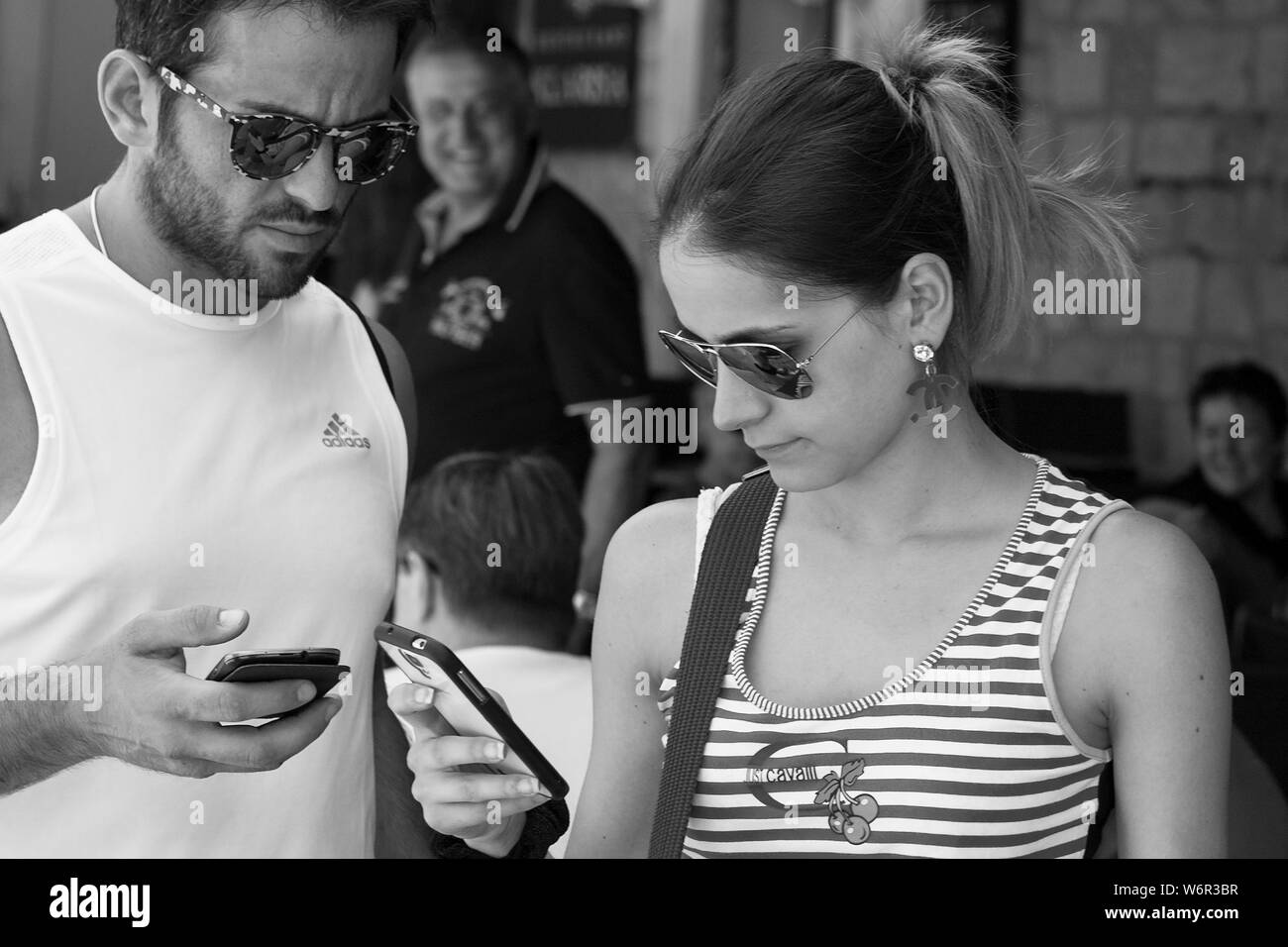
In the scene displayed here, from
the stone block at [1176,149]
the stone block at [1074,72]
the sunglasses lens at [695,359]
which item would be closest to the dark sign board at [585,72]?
the stone block at [1074,72]

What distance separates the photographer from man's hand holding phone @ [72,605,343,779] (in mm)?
1603

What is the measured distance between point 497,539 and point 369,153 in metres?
1.25

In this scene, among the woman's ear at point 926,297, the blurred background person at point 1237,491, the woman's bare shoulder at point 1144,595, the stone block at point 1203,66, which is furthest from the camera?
the stone block at point 1203,66

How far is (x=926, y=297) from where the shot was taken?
6.02ft

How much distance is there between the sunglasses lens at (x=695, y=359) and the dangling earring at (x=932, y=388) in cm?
25

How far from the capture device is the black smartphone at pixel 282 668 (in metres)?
1.63

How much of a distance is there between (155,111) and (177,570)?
1.93ft

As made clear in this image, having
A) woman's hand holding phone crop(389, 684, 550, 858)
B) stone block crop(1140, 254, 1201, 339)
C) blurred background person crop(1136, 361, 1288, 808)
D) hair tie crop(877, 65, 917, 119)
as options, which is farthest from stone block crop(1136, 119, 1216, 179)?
woman's hand holding phone crop(389, 684, 550, 858)

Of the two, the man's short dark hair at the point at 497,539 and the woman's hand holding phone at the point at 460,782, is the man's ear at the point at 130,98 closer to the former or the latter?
the woman's hand holding phone at the point at 460,782

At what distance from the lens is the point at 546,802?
191 centimetres

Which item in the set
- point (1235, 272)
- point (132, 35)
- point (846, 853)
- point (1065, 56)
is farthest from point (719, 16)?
point (846, 853)

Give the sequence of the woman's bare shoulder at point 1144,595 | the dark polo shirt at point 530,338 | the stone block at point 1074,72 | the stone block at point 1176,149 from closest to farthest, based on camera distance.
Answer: the woman's bare shoulder at point 1144,595 < the dark polo shirt at point 530,338 < the stone block at point 1176,149 < the stone block at point 1074,72

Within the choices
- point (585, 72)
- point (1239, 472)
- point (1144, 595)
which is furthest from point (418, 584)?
point (585, 72)

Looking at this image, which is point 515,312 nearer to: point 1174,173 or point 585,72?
point 585,72
